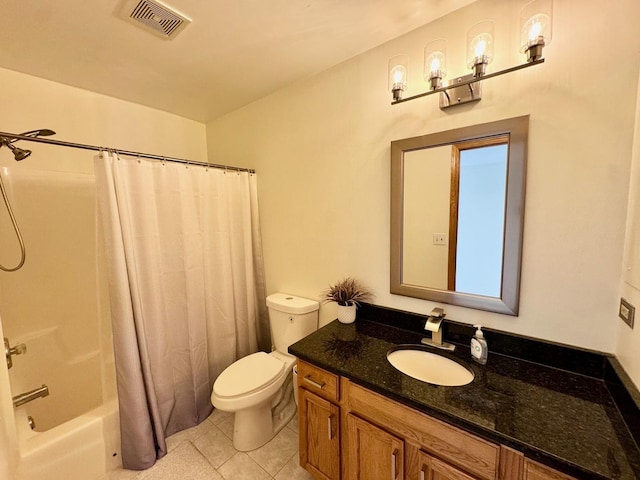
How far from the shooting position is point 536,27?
994 mm

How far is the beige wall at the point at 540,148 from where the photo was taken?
3.18 ft

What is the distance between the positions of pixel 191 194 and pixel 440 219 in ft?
5.34

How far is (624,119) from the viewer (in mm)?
944

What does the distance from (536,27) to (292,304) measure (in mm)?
1859

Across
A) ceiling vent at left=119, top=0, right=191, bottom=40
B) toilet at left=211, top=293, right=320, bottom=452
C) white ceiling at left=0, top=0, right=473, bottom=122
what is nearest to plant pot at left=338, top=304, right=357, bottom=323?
toilet at left=211, top=293, right=320, bottom=452

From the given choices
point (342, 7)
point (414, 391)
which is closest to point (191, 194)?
point (342, 7)

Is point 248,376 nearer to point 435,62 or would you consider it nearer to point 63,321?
point 63,321

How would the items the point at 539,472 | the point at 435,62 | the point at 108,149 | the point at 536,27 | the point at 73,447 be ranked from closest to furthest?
the point at 539,472
the point at 536,27
the point at 435,62
the point at 73,447
the point at 108,149

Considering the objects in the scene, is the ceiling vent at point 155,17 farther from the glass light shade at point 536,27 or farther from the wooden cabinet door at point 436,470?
the wooden cabinet door at point 436,470

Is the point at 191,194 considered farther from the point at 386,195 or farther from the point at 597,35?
the point at 597,35

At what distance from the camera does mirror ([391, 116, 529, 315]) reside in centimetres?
115

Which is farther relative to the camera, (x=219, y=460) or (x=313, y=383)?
(x=219, y=460)

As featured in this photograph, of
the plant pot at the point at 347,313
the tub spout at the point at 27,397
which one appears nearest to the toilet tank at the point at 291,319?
the plant pot at the point at 347,313

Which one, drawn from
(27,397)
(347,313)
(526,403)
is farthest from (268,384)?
(526,403)
